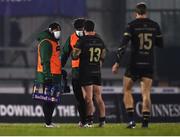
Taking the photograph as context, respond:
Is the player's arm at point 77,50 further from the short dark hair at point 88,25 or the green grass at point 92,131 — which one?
the green grass at point 92,131

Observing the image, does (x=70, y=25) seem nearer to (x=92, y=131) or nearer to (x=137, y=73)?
(x=137, y=73)

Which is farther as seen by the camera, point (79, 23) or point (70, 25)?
point (70, 25)

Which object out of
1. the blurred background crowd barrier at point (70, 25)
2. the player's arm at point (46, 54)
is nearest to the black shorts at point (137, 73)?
the player's arm at point (46, 54)

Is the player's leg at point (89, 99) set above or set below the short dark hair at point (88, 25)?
below

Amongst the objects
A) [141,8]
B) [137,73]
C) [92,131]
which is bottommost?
[92,131]

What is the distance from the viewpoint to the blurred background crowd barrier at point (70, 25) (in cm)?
2606

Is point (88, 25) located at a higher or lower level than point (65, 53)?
higher

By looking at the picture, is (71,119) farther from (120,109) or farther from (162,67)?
(162,67)

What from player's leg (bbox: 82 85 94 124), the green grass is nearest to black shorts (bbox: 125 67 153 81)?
the green grass

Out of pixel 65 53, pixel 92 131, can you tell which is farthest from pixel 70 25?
pixel 92 131

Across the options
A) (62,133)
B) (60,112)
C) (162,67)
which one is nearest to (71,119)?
(60,112)

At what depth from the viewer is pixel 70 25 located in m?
26.1

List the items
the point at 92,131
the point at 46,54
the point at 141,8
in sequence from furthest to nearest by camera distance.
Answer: the point at 46,54 < the point at 141,8 < the point at 92,131

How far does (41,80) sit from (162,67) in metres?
12.9
